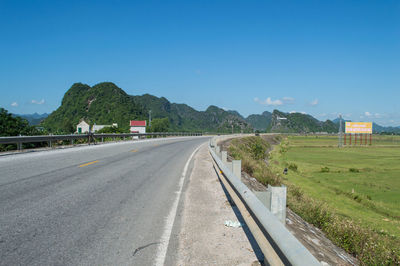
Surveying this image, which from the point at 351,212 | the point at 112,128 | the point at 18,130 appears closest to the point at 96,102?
the point at 112,128

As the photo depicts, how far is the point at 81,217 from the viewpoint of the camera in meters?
5.38

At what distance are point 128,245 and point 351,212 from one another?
1345cm

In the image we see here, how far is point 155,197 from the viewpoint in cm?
724

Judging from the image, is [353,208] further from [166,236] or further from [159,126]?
[159,126]

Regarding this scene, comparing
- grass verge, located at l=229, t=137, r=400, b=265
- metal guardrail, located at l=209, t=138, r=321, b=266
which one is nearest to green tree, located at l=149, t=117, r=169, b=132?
grass verge, located at l=229, t=137, r=400, b=265

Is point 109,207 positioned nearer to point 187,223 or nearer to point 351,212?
point 187,223

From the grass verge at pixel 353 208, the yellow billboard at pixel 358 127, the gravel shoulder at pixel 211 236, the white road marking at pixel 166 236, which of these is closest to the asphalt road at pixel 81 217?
the white road marking at pixel 166 236

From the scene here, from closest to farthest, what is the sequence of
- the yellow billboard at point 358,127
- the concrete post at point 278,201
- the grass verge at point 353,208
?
the concrete post at point 278,201
the grass verge at point 353,208
the yellow billboard at point 358,127

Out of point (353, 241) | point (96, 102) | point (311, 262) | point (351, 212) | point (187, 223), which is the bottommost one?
point (351, 212)

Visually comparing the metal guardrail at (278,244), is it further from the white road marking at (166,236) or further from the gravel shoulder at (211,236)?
the white road marking at (166,236)

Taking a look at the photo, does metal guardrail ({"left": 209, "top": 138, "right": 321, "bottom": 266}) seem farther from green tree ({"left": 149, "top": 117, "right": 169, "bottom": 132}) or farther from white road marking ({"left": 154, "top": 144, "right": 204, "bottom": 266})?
green tree ({"left": 149, "top": 117, "right": 169, "bottom": 132})

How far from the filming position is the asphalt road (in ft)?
12.7

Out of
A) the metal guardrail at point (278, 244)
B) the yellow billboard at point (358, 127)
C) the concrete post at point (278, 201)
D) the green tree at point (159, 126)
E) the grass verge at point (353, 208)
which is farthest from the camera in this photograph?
the green tree at point (159, 126)

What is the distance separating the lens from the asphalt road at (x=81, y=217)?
388 centimetres
